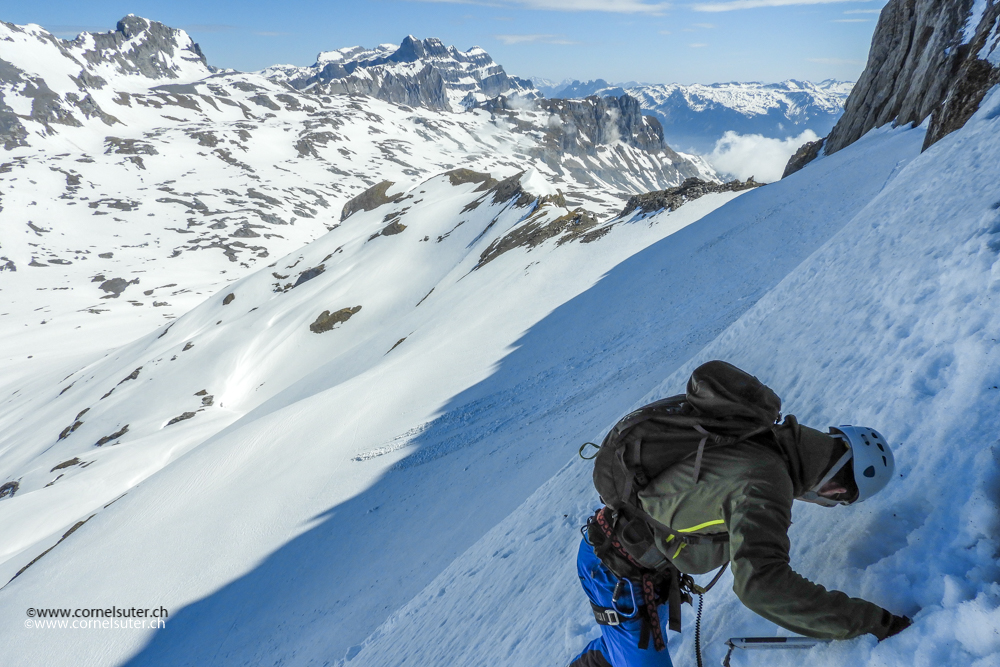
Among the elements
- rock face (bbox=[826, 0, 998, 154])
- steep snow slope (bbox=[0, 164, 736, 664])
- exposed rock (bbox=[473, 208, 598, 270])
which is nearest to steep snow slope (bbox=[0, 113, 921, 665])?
steep snow slope (bbox=[0, 164, 736, 664])

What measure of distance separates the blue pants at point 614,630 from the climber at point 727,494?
0.08 ft

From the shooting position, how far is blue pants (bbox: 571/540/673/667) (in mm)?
4008

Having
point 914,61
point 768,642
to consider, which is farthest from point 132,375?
point 914,61

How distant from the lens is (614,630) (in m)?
4.15

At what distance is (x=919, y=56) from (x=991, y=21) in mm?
7060

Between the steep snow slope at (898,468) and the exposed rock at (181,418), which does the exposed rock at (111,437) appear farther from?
the steep snow slope at (898,468)

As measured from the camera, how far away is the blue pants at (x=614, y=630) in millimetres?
4008

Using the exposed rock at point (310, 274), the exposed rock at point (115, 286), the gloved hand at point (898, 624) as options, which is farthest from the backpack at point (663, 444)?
the exposed rock at point (115, 286)

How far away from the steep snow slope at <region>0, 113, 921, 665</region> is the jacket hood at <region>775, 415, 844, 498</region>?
156 inches

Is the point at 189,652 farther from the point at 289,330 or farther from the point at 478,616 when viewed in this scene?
the point at 289,330

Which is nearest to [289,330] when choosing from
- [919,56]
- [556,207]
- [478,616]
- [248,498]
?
[556,207]

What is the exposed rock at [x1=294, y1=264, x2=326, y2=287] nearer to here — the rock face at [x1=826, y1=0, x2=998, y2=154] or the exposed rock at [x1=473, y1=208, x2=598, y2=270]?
the exposed rock at [x1=473, y1=208, x2=598, y2=270]

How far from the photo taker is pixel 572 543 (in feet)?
24.4

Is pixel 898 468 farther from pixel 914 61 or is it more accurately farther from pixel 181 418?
pixel 181 418
